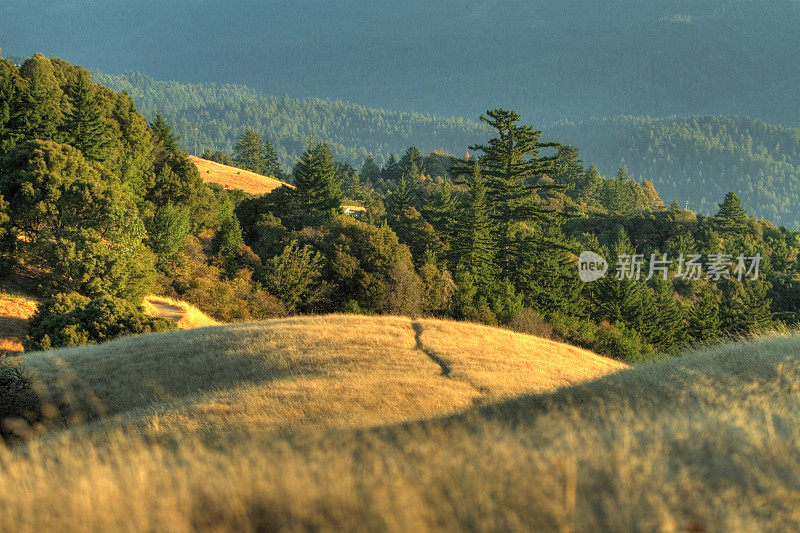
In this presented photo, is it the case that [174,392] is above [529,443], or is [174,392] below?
below

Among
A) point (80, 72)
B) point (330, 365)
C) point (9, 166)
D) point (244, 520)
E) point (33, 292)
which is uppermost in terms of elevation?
point (80, 72)

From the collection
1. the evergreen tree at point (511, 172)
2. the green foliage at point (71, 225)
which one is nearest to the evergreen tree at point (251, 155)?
the evergreen tree at point (511, 172)

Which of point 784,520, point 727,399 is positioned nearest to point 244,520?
point 784,520

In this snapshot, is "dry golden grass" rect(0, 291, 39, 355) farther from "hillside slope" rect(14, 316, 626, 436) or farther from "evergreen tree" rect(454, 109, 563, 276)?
"evergreen tree" rect(454, 109, 563, 276)

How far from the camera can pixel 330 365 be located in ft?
44.3

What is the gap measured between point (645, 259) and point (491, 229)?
42185 mm

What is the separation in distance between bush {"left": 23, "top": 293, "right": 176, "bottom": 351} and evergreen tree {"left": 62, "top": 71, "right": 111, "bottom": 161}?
27.6 m

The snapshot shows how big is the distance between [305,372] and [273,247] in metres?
43.5

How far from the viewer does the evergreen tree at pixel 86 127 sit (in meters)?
49.2

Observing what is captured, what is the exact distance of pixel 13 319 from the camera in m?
30.7

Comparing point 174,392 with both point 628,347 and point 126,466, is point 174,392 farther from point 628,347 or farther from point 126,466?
point 628,347

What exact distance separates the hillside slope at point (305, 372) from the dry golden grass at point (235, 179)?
82129 mm

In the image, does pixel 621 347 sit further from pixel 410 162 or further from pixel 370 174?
pixel 370 174
